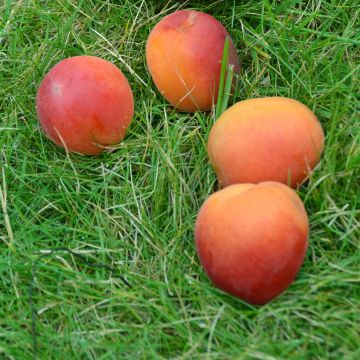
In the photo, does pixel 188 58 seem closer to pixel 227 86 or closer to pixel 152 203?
pixel 227 86

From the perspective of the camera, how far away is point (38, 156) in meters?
1.91

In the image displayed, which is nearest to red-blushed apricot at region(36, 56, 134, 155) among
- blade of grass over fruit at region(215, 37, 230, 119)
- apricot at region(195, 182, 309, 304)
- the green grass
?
the green grass

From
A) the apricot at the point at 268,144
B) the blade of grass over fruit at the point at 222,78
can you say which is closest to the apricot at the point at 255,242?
the apricot at the point at 268,144

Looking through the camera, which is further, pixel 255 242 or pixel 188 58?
pixel 188 58

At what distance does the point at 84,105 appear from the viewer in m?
1.73

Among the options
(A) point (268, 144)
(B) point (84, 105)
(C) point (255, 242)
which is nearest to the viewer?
(C) point (255, 242)

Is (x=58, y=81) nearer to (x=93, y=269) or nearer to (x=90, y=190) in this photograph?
(x=90, y=190)

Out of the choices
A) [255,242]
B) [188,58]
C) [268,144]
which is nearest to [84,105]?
[188,58]

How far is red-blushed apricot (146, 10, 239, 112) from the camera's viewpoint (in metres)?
1.75

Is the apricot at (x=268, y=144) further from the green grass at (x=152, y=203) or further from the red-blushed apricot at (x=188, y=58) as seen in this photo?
the red-blushed apricot at (x=188, y=58)

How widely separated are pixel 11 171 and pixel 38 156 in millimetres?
110

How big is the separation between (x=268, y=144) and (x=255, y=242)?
253 millimetres

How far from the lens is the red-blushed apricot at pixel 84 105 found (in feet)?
5.68

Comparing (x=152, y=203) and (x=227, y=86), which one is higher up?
(x=227, y=86)
